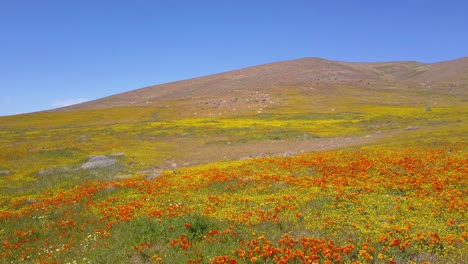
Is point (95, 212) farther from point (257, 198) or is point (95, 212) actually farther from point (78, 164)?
point (78, 164)

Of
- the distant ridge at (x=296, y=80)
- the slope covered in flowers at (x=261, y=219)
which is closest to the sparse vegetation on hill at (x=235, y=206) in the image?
the slope covered in flowers at (x=261, y=219)

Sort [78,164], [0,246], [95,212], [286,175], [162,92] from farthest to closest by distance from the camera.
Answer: [162,92] → [78,164] → [286,175] → [95,212] → [0,246]

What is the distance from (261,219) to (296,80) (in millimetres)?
121956

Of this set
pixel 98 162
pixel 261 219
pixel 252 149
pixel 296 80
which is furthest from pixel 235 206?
pixel 296 80

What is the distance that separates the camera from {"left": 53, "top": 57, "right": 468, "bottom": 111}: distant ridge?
11909cm

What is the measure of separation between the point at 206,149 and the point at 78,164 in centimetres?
1402

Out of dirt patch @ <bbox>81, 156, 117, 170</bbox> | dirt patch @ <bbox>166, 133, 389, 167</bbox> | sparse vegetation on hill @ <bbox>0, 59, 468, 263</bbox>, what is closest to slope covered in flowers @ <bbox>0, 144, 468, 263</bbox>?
sparse vegetation on hill @ <bbox>0, 59, 468, 263</bbox>

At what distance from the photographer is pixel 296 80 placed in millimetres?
130375

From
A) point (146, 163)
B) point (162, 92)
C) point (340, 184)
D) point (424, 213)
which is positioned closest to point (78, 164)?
point (146, 163)

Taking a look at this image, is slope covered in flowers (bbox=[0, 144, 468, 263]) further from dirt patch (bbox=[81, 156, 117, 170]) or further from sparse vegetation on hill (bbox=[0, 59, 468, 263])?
dirt patch (bbox=[81, 156, 117, 170])

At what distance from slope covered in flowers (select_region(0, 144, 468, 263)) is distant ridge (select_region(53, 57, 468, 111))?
288 feet

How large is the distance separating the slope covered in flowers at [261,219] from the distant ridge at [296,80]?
87.9 meters

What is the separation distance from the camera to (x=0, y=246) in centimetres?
1199

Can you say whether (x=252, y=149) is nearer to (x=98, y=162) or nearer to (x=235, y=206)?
(x=98, y=162)
